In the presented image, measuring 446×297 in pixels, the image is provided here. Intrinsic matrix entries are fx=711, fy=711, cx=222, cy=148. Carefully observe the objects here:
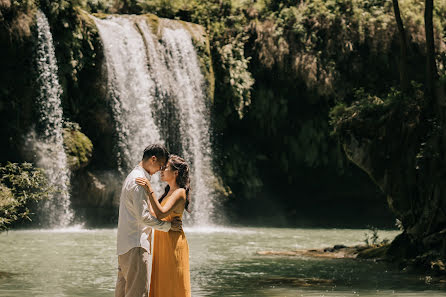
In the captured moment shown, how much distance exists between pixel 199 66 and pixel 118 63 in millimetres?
3429

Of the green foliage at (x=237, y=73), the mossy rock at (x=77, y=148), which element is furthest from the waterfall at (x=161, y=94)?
the mossy rock at (x=77, y=148)

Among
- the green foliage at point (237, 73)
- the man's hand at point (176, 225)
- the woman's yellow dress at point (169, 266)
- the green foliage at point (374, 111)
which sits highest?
the green foliage at point (237, 73)

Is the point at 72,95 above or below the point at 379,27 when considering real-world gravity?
below

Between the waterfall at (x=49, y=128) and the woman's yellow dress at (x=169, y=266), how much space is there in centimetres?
1628

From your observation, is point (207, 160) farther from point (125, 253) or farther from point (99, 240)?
point (125, 253)

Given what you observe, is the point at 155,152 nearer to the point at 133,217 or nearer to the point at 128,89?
the point at 133,217

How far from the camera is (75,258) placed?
1416 cm

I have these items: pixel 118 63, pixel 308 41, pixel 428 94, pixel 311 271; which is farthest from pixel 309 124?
pixel 311 271

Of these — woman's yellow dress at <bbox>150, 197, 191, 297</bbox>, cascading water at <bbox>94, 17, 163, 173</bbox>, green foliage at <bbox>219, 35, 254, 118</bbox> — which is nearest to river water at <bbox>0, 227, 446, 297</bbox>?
woman's yellow dress at <bbox>150, 197, 191, 297</bbox>

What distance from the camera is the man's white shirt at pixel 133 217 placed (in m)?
6.46

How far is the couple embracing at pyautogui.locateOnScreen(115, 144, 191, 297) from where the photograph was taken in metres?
6.46

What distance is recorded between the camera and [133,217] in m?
6.50

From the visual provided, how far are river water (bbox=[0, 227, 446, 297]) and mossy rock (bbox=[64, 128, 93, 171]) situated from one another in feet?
12.7

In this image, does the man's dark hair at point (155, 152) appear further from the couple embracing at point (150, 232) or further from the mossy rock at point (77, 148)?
the mossy rock at point (77, 148)
